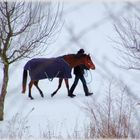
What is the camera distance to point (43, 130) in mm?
6355

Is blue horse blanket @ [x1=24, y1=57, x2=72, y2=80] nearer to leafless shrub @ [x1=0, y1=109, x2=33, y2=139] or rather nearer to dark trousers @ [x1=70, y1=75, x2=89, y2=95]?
dark trousers @ [x1=70, y1=75, x2=89, y2=95]

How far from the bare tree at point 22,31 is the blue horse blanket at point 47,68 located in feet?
0.97

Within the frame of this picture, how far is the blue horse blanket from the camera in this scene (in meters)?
7.19

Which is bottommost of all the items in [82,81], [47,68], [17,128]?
[17,128]

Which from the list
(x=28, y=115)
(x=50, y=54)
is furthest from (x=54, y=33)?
(x=28, y=115)

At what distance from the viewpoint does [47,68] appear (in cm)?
726

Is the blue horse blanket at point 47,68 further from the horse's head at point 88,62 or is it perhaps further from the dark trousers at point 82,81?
the horse's head at point 88,62

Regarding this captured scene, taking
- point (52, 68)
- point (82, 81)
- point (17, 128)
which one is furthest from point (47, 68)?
point (17, 128)

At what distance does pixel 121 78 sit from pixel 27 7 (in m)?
2.09

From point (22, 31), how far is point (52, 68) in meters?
0.91

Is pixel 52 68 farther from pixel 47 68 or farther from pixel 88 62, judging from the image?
pixel 88 62

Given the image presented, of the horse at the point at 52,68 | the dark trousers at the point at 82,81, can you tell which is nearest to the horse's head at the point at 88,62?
the horse at the point at 52,68

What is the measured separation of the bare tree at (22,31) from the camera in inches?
299

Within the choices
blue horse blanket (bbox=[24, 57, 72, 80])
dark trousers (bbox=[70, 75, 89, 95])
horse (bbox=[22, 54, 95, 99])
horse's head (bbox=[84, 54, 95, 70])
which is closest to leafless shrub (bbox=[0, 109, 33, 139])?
horse (bbox=[22, 54, 95, 99])
